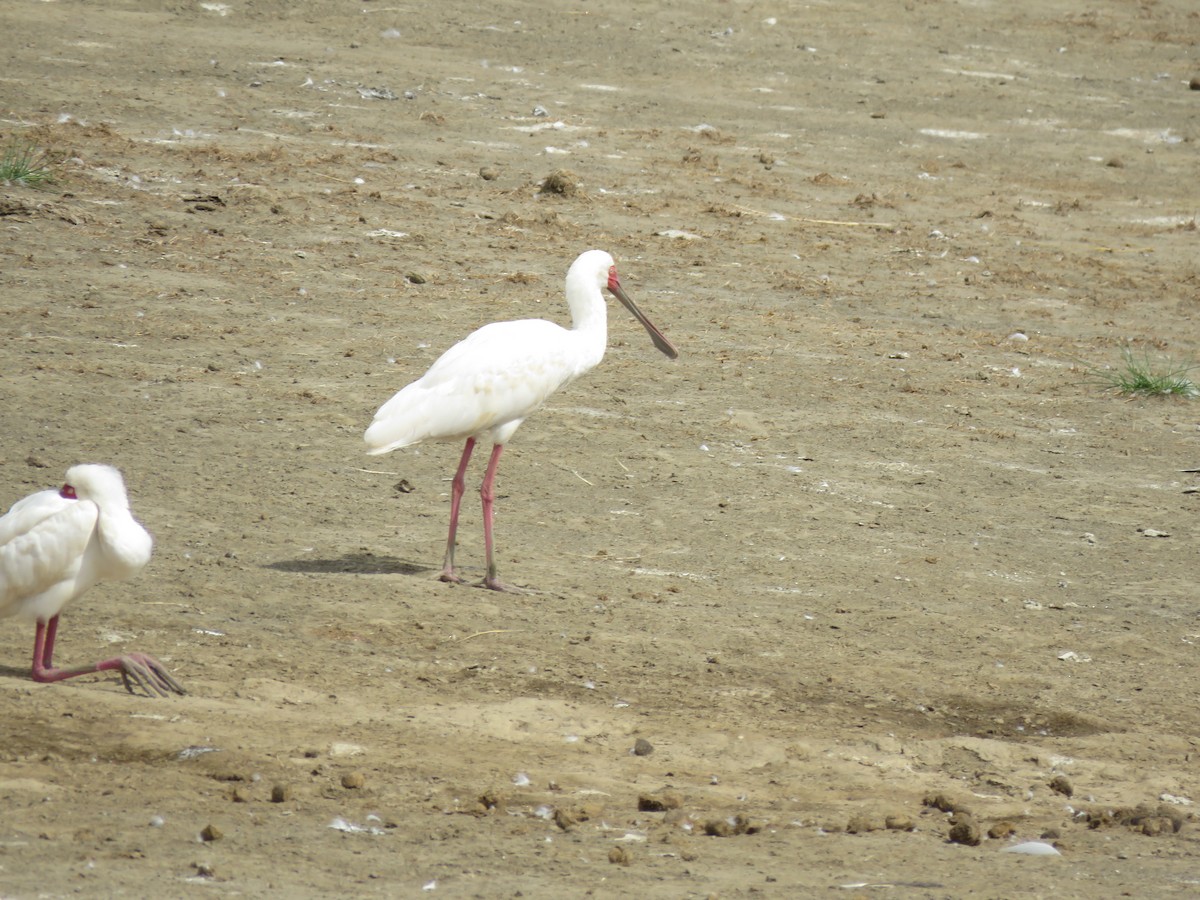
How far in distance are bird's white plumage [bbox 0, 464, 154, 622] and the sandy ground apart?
387 mm

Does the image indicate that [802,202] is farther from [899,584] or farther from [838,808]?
[838,808]

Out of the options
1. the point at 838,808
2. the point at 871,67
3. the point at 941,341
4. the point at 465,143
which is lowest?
the point at 838,808

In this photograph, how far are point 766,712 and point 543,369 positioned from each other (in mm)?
2195

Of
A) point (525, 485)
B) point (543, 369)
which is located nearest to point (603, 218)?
point (525, 485)

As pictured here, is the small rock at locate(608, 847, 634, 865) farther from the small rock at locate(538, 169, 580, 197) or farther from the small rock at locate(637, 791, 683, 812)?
the small rock at locate(538, 169, 580, 197)

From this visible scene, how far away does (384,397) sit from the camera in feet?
33.2

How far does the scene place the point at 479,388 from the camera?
25.3ft

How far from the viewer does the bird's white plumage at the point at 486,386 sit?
7.62 m

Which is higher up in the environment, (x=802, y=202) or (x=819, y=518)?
(x=802, y=202)

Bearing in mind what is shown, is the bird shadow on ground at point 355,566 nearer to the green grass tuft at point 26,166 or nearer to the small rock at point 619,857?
the small rock at point 619,857

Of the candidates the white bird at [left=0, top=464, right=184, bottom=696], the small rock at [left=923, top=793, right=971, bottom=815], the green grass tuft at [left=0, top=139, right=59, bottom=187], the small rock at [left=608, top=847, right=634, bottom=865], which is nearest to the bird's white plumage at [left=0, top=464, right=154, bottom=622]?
the white bird at [left=0, top=464, right=184, bottom=696]

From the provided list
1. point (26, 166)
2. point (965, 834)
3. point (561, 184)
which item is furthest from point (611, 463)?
point (26, 166)

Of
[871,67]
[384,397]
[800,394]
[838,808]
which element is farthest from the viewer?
[871,67]

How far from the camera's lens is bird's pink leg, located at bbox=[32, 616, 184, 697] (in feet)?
19.1
